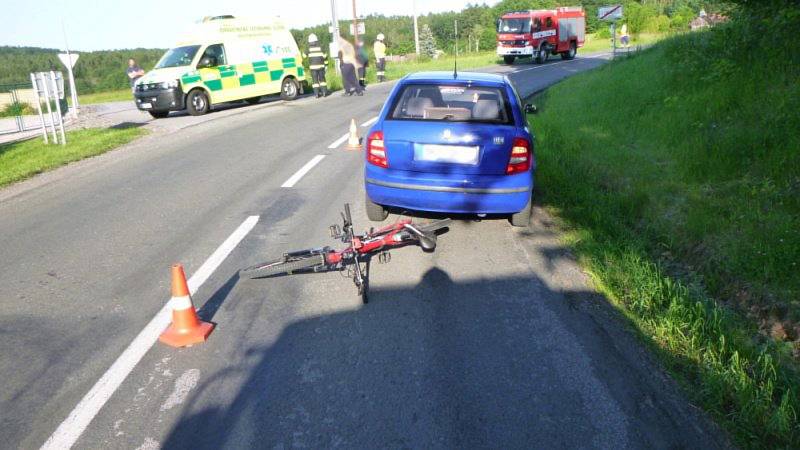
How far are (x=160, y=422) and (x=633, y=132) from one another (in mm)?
8652

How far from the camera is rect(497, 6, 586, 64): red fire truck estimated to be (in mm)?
34500

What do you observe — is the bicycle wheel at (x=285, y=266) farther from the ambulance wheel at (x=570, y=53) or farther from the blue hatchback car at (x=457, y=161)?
the ambulance wheel at (x=570, y=53)

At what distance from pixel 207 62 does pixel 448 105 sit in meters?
13.8

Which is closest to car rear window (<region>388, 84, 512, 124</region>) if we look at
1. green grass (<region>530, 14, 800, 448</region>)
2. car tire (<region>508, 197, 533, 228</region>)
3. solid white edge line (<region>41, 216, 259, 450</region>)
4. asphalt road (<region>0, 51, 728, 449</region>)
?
car tire (<region>508, 197, 533, 228</region>)

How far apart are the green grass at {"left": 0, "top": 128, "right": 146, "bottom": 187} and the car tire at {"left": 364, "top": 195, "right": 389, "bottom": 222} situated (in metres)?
6.12

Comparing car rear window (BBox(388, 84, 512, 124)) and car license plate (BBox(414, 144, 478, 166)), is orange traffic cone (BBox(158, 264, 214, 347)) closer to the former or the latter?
car license plate (BBox(414, 144, 478, 166))

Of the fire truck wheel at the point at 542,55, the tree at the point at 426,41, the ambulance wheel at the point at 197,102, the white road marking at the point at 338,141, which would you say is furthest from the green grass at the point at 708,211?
the tree at the point at 426,41

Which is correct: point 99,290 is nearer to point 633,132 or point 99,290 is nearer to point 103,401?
point 103,401

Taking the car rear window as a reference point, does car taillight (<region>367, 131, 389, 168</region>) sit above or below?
below

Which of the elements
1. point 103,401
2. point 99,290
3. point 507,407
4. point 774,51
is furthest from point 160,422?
point 774,51

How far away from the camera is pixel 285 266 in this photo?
16.0 feet

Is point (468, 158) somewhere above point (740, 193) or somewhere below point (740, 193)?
above

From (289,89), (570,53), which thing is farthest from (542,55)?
(289,89)

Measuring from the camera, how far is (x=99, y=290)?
500cm
